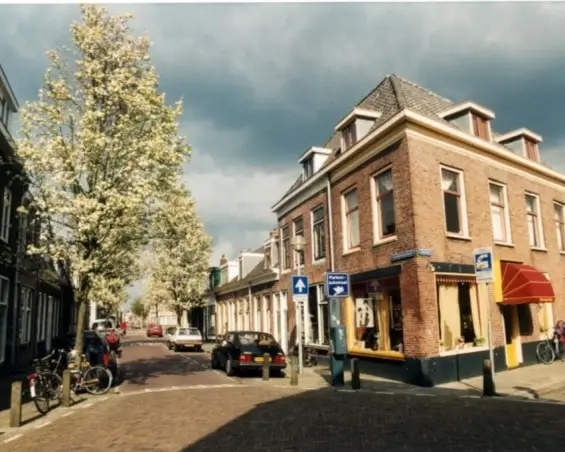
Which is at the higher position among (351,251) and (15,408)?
(351,251)

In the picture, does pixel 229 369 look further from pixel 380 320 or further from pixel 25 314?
pixel 25 314

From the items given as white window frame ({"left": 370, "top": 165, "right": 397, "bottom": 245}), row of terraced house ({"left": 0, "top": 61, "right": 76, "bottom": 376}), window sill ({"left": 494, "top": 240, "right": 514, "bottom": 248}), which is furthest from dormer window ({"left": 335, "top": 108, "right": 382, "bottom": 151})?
row of terraced house ({"left": 0, "top": 61, "right": 76, "bottom": 376})

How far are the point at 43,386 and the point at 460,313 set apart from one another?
11.8 m

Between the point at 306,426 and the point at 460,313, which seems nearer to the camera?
the point at 306,426

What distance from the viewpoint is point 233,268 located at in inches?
1510

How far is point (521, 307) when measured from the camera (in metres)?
17.0

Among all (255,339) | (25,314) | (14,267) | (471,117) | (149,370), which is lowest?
(149,370)

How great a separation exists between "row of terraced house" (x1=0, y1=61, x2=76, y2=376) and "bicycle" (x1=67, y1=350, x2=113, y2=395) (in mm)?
3041

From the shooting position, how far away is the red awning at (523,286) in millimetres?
14922

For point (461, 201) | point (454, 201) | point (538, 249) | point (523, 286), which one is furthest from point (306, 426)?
point (538, 249)

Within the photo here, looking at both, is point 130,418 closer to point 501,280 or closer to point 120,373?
point 120,373

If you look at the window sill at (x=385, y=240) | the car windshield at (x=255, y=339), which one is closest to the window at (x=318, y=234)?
the window sill at (x=385, y=240)

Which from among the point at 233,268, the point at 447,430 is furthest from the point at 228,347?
the point at 233,268

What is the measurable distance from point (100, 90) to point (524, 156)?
52.9 ft
